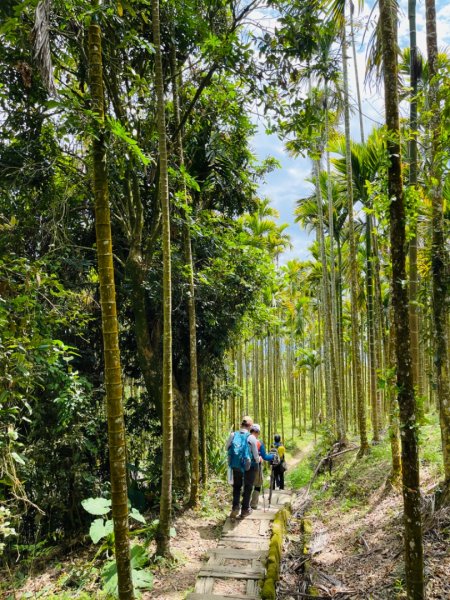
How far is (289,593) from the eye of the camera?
4.61 metres

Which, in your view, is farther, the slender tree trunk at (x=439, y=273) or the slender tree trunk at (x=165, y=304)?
the slender tree trunk at (x=165, y=304)

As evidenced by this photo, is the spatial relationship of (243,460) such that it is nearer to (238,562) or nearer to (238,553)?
(238,553)

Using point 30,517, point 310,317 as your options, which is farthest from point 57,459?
point 310,317

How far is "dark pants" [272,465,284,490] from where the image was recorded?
9.33 meters

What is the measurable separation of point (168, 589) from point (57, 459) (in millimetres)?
2773

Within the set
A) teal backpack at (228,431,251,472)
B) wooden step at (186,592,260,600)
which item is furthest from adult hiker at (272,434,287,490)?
wooden step at (186,592,260,600)

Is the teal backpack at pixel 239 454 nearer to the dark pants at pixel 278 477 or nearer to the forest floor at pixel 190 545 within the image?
the forest floor at pixel 190 545

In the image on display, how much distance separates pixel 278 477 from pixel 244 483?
364cm

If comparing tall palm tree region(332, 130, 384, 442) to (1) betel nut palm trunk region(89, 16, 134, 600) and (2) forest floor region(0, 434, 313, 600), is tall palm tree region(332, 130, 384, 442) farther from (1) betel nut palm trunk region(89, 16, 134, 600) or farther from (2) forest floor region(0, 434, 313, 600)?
(1) betel nut palm trunk region(89, 16, 134, 600)

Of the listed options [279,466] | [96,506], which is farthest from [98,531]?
[279,466]

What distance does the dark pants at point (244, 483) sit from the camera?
20.9 ft

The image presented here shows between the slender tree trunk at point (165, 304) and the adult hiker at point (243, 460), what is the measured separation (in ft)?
3.75

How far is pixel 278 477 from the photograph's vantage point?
9.78m

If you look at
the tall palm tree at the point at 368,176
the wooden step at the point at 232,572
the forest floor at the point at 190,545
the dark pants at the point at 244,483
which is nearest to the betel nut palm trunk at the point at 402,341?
the wooden step at the point at 232,572
